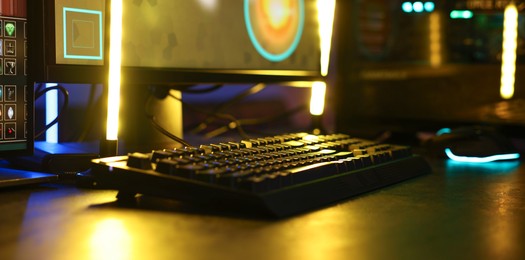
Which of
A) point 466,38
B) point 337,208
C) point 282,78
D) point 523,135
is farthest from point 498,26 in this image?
point 337,208

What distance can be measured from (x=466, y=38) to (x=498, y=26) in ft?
0.25

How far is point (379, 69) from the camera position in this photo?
1.61m

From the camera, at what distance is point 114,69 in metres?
0.95

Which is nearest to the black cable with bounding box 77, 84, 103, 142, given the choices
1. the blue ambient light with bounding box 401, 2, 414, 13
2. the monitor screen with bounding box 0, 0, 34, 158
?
the monitor screen with bounding box 0, 0, 34, 158

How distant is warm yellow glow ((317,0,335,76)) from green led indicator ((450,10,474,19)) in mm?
283

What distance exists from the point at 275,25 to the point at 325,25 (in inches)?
5.8

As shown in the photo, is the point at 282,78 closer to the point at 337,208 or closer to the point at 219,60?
the point at 219,60

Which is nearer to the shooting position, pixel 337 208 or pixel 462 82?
pixel 337 208

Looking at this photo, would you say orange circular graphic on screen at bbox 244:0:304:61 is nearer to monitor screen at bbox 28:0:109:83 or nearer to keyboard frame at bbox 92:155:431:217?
monitor screen at bbox 28:0:109:83

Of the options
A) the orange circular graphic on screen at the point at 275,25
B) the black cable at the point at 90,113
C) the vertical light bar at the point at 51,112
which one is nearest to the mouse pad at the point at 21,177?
the vertical light bar at the point at 51,112

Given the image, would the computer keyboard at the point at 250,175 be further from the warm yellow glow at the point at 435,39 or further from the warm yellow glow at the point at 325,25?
the warm yellow glow at the point at 435,39

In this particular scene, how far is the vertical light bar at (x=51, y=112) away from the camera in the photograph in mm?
1142

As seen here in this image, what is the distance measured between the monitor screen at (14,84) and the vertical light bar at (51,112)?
0.86 ft

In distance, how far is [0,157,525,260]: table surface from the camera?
1.87ft
